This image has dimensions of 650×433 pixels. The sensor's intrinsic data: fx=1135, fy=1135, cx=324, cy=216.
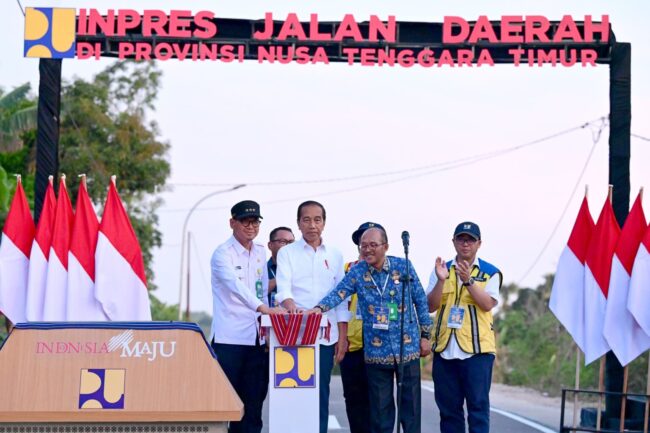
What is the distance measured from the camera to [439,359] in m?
9.92

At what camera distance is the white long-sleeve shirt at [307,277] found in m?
9.73

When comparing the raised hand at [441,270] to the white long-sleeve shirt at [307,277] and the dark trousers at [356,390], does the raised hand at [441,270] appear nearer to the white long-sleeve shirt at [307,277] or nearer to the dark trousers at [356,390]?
the white long-sleeve shirt at [307,277]

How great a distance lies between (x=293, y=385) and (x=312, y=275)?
140 cm

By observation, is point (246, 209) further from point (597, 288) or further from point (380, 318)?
point (597, 288)

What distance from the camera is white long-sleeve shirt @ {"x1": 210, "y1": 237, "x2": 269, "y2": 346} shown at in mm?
9664

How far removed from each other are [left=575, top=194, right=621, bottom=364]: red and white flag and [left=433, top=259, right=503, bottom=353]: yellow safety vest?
2219 mm

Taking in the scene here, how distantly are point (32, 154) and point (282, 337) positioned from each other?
34.1 meters

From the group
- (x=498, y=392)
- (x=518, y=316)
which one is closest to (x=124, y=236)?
(x=498, y=392)

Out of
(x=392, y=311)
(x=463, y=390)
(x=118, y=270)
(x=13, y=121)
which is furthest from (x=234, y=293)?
(x=13, y=121)

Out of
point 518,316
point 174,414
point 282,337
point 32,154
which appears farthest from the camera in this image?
point 32,154

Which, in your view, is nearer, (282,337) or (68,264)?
(282,337)

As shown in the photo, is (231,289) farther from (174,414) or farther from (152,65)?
(152,65)

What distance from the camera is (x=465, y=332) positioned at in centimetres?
972

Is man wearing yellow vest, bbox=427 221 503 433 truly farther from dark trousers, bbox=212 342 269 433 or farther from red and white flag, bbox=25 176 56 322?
red and white flag, bbox=25 176 56 322
